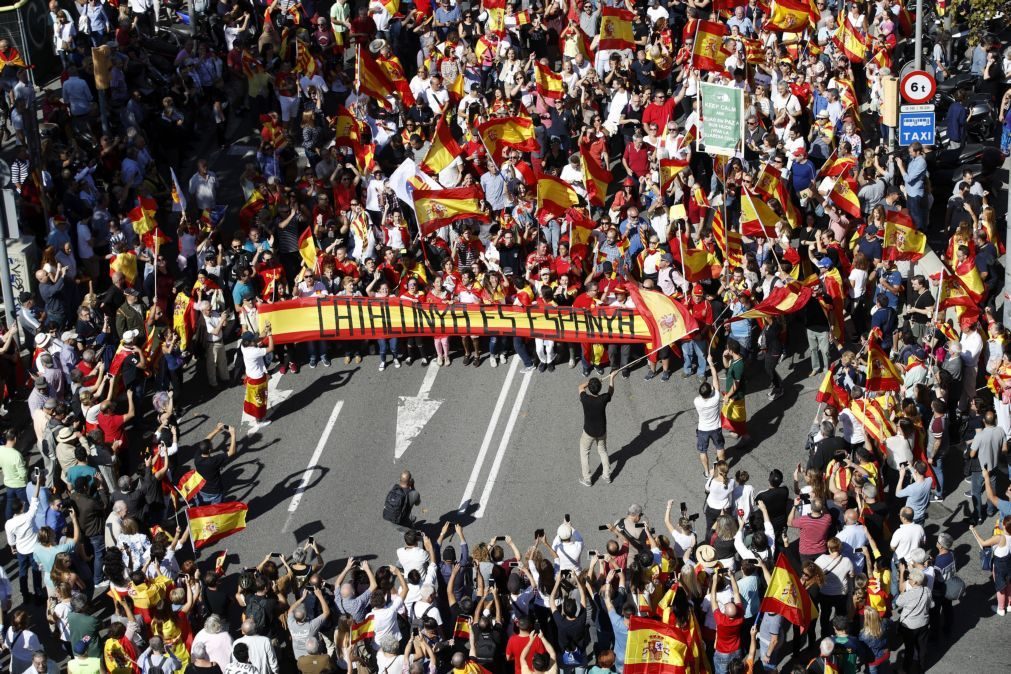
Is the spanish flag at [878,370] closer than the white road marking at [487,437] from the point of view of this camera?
Yes

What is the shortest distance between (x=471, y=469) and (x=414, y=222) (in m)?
6.22

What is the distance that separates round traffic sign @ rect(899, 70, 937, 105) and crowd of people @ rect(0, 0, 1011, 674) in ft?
3.47

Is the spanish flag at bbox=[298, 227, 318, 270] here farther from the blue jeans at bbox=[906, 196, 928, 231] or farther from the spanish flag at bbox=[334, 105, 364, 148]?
the blue jeans at bbox=[906, 196, 928, 231]

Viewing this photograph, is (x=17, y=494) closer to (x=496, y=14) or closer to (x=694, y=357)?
(x=694, y=357)

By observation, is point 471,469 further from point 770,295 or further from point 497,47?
point 497,47

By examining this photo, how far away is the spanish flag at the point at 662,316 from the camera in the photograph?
2528 centimetres

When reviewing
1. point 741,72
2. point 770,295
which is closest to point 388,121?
point 741,72

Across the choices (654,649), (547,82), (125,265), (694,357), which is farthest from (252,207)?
(654,649)

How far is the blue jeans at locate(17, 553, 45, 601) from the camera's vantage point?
2173 centimetres

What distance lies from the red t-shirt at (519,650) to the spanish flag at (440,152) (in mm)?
10670

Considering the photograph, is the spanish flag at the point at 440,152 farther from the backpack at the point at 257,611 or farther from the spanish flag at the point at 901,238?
the backpack at the point at 257,611

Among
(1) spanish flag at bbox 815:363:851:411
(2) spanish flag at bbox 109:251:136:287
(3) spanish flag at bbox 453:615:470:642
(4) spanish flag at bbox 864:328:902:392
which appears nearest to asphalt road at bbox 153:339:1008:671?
(1) spanish flag at bbox 815:363:851:411

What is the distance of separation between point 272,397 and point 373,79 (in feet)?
22.3

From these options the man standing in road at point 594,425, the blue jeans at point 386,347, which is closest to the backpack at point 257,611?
the man standing in road at point 594,425
